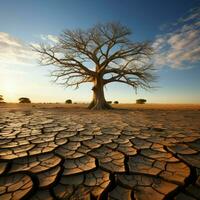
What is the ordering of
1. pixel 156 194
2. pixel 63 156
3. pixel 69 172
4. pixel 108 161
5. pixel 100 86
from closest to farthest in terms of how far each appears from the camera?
pixel 156 194, pixel 69 172, pixel 108 161, pixel 63 156, pixel 100 86

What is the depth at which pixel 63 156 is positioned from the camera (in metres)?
2.25

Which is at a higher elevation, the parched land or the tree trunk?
the tree trunk

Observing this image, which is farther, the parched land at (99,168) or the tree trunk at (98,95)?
the tree trunk at (98,95)

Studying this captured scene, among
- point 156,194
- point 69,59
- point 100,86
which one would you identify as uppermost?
point 69,59

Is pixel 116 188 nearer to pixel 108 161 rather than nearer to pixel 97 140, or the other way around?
pixel 108 161

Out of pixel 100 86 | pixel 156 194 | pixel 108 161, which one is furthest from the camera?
pixel 100 86

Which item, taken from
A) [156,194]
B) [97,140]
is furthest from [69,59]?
[156,194]

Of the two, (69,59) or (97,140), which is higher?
(69,59)

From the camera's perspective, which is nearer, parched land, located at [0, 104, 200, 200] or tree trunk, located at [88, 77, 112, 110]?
parched land, located at [0, 104, 200, 200]

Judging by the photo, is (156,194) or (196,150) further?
(196,150)

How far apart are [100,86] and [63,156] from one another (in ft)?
36.3

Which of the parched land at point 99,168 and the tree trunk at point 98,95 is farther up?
A: the tree trunk at point 98,95

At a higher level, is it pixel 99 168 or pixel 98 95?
pixel 98 95

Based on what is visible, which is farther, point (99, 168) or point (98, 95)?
point (98, 95)
